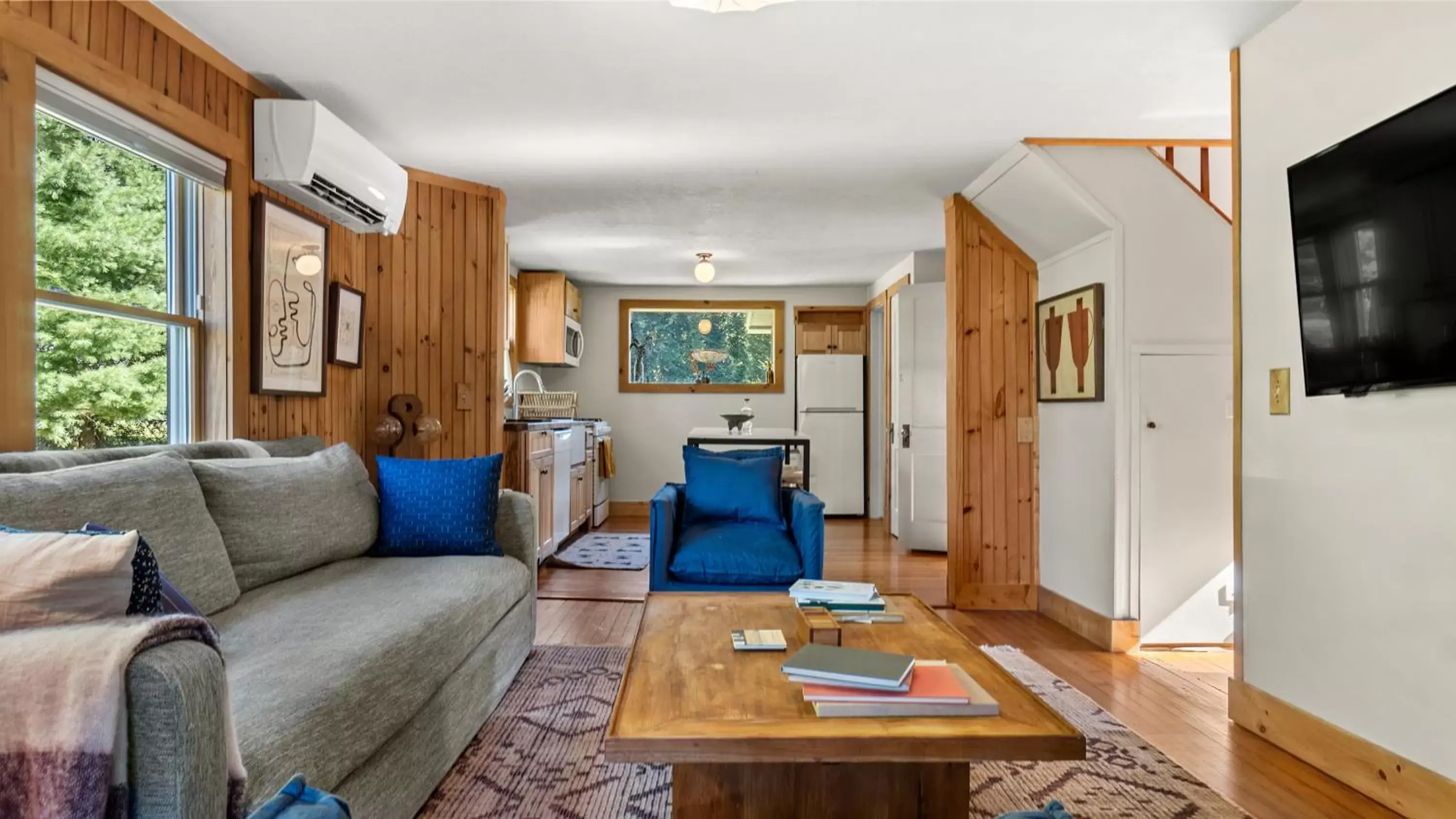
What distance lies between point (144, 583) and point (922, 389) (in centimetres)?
534

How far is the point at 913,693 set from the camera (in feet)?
5.08

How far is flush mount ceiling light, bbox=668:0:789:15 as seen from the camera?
2164 mm

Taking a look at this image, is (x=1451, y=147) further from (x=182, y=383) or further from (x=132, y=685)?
(x=182, y=383)

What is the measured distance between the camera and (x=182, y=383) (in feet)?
9.20

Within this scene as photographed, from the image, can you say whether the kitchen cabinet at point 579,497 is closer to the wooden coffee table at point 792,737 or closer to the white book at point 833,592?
the white book at point 833,592

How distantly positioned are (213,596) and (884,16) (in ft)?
8.27

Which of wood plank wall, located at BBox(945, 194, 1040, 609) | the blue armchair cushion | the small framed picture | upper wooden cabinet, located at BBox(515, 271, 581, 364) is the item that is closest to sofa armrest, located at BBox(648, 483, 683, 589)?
the blue armchair cushion

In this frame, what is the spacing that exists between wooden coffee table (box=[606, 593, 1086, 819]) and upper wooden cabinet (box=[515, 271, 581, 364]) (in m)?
5.10

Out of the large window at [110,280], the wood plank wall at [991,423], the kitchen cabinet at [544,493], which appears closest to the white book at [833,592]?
the wood plank wall at [991,423]

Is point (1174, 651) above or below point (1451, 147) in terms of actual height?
below

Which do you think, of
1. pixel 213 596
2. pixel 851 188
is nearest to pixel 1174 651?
pixel 851 188

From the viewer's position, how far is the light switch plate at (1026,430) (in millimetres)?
4344

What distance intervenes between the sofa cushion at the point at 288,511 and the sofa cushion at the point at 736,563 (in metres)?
1.20

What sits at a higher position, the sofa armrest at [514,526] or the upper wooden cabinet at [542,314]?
the upper wooden cabinet at [542,314]
